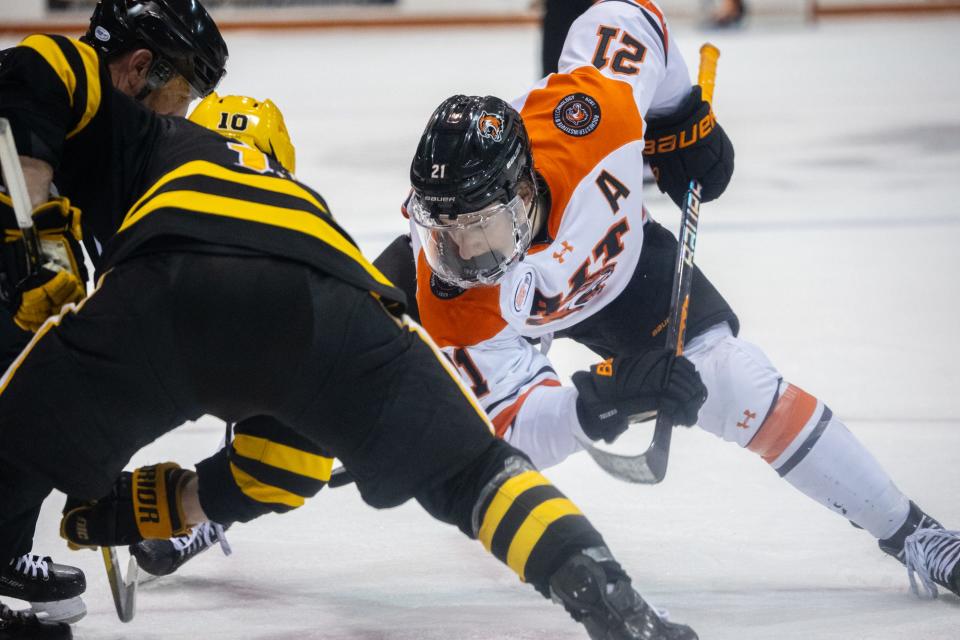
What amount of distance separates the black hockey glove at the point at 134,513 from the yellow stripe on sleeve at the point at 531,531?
57cm

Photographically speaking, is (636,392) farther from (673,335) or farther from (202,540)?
(202,540)

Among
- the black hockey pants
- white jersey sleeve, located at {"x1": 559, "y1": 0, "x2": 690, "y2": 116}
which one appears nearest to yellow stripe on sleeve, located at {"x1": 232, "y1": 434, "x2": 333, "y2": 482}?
the black hockey pants

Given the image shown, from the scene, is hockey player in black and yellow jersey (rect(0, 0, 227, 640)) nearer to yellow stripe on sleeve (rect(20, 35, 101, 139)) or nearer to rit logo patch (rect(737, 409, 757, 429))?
yellow stripe on sleeve (rect(20, 35, 101, 139))

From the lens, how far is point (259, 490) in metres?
1.82

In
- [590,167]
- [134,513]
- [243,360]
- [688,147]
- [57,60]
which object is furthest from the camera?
[688,147]

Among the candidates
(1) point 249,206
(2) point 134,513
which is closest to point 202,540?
(2) point 134,513

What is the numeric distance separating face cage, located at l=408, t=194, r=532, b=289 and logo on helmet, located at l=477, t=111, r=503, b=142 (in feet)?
0.34

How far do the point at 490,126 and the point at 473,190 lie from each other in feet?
0.38

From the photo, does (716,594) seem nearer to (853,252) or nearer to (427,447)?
(427,447)

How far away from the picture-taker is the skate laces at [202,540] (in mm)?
2379

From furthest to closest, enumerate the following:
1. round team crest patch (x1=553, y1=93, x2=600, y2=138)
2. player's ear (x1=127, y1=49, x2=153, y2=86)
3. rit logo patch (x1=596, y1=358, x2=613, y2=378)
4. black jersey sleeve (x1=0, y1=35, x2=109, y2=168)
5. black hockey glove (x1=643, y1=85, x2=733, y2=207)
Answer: black hockey glove (x1=643, y1=85, x2=733, y2=207) < round team crest patch (x1=553, y1=93, x2=600, y2=138) < player's ear (x1=127, y1=49, x2=153, y2=86) < rit logo patch (x1=596, y1=358, x2=613, y2=378) < black jersey sleeve (x1=0, y1=35, x2=109, y2=168)

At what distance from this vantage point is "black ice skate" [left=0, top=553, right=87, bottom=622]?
2115mm

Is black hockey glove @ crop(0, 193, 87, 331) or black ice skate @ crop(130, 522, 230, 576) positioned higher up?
black hockey glove @ crop(0, 193, 87, 331)

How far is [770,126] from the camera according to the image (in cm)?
663
